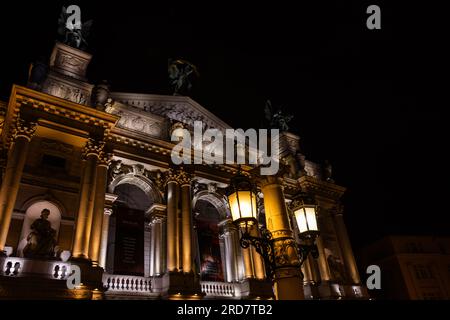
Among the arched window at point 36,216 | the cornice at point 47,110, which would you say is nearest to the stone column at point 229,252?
the cornice at point 47,110

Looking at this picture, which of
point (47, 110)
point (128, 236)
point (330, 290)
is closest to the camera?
point (47, 110)

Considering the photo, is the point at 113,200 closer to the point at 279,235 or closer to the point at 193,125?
the point at 193,125

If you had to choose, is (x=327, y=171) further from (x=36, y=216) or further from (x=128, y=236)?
(x=36, y=216)

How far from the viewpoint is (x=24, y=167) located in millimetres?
16297

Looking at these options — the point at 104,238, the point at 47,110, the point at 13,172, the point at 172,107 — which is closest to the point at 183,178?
the point at 172,107

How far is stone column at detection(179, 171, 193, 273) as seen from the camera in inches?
714

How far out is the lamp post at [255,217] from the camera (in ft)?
24.5

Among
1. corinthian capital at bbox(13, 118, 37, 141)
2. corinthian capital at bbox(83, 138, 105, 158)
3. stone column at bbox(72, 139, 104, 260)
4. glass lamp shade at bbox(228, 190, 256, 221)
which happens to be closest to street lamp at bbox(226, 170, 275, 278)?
glass lamp shade at bbox(228, 190, 256, 221)

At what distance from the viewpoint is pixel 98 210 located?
1652 cm

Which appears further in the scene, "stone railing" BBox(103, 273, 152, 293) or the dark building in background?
the dark building in background

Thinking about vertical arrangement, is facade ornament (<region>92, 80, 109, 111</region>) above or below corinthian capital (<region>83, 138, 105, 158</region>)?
above

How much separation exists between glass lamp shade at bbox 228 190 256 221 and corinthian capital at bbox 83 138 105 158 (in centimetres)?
1184

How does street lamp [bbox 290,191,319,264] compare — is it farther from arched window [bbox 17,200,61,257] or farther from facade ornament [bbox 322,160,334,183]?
facade ornament [bbox 322,160,334,183]

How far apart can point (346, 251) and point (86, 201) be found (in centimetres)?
1866
